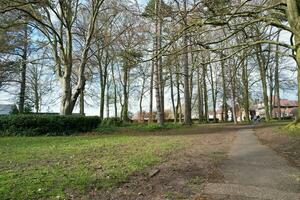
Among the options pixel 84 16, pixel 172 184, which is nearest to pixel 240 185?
pixel 172 184

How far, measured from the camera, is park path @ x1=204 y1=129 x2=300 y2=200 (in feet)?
20.1

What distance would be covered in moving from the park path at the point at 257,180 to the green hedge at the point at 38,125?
1342 cm

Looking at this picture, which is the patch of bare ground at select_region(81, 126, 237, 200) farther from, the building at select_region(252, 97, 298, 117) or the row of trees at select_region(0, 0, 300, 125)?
the building at select_region(252, 97, 298, 117)

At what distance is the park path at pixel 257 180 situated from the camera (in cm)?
613

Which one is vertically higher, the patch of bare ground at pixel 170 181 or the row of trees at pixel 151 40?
the row of trees at pixel 151 40

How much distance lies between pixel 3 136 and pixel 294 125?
15541 mm

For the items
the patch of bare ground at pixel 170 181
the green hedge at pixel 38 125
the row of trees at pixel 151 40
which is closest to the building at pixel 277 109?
the row of trees at pixel 151 40

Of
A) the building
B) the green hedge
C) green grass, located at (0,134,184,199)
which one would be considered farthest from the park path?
the building

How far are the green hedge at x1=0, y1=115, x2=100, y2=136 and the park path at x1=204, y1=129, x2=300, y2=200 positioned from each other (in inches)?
528

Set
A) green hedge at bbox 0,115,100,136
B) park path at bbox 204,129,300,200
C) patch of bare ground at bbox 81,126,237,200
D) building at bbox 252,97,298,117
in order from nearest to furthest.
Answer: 1. patch of bare ground at bbox 81,126,237,200
2. park path at bbox 204,129,300,200
3. green hedge at bbox 0,115,100,136
4. building at bbox 252,97,298,117

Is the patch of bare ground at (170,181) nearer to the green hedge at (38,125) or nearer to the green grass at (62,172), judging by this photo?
the green grass at (62,172)

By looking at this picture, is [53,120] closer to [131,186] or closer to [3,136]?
[3,136]

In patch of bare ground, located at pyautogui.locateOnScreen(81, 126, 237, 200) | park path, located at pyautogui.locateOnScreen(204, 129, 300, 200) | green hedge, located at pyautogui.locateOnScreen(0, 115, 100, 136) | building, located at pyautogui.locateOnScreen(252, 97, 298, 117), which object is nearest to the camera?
patch of bare ground, located at pyautogui.locateOnScreen(81, 126, 237, 200)

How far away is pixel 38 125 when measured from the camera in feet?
67.8
